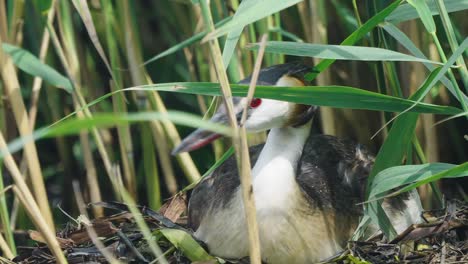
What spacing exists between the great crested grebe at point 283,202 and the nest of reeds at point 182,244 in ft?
0.24

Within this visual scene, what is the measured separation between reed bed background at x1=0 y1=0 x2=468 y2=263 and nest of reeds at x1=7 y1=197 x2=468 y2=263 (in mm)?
136

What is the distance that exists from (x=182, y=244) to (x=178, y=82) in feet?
1.83

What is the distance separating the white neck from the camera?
9.96 feet

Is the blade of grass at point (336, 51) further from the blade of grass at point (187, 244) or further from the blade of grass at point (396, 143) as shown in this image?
the blade of grass at point (187, 244)

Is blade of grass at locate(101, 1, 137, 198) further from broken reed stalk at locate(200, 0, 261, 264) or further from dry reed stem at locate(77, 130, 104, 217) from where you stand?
broken reed stalk at locate(200, 0, 261, 264)

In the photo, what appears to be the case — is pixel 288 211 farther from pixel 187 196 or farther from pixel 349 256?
pixel 187 196

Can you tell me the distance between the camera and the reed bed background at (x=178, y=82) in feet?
9.05

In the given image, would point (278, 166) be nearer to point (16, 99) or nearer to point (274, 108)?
point (274, 108)

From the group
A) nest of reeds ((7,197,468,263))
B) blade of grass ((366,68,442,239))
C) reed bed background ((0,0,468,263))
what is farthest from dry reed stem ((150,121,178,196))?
blade of grass ((366,68,442,239))

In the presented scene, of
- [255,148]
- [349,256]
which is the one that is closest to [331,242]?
[349,256]

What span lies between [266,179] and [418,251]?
57 centimetres

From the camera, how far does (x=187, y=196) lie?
148 inches

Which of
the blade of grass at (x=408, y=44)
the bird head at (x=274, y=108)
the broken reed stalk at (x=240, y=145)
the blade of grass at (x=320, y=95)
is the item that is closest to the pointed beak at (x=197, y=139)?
the bird head at (x=274, y=108)

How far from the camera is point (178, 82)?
9.91ft
